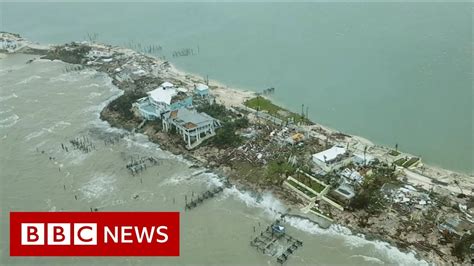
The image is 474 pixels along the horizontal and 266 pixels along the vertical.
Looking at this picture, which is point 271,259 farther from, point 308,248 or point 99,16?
point 99,16

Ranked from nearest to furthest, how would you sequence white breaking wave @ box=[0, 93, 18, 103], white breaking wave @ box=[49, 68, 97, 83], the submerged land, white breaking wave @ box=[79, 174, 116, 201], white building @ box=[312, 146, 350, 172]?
the submerged land < white building @ box=[312, 146, 350, 172] < white breaking wave @ box=[79, 174, 116, 201] < white breaking wave @ box=[0, 93, 18, 103] < white breaking wave @ box=[49, 68, 97, 83]

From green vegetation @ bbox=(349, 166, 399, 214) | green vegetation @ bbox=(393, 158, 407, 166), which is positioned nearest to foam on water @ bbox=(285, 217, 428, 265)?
green vegetation @ bbox=(349, 166, 399, 214)

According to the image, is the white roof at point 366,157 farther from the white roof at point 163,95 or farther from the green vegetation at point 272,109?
the white roof at point 163,95

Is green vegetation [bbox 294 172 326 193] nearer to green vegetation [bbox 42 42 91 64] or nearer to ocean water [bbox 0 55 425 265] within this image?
ocean water [bbox 0 55 425 265]

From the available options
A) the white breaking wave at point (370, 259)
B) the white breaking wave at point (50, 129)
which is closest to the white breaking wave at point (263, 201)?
the white breaking wave at point (370, 259)

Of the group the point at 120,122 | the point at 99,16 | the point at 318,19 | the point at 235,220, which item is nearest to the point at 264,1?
the point at 318,19
